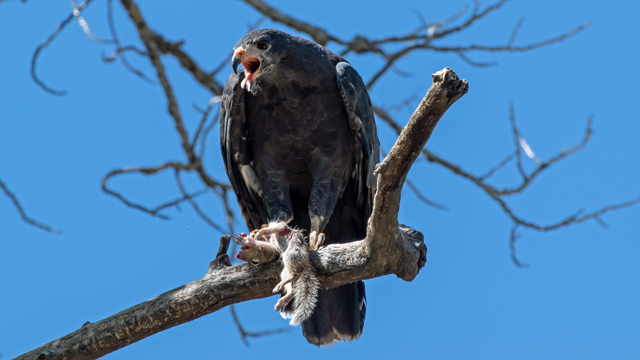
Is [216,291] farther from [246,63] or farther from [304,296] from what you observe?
[246,63]

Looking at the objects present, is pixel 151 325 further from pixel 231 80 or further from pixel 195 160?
pixel 195 160

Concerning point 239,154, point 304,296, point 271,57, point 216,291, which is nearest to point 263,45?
point 271,57

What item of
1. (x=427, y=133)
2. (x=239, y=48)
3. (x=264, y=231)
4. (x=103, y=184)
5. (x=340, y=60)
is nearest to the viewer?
(x=427, y=133)

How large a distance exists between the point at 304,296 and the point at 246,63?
6.25 ft

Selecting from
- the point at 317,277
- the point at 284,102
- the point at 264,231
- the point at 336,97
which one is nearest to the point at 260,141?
the point at 284,102

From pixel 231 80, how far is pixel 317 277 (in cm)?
184

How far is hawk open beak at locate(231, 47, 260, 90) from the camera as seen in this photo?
14.0 feet

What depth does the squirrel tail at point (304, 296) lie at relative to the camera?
3113mm

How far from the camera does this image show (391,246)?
3.22 m

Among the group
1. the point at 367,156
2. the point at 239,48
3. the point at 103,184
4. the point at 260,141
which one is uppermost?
the point at 103,184

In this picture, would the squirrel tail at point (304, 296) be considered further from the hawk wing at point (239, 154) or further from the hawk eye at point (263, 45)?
the hawk eye at point (263, 45)

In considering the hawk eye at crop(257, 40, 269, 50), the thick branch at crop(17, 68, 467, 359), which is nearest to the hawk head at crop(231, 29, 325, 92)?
the hawk eye at crop(257, 40, 269, 50)

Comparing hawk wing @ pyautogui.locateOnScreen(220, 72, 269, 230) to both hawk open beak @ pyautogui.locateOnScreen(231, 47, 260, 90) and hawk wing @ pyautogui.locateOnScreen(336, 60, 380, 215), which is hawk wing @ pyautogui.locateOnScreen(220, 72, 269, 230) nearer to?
hawk open beak @ pyautogui.locateOnScreen(231, 47, 260, 90)

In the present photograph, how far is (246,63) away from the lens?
4.32m
